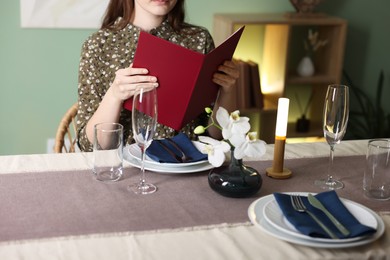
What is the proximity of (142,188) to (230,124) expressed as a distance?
273mm

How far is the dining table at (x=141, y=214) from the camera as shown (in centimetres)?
121

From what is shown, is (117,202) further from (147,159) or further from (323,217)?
(323,217)

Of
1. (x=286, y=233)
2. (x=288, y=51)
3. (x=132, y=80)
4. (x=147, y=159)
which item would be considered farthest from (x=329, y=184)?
(x=288, y=51)

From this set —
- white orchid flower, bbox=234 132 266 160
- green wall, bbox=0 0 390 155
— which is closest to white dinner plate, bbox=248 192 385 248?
white orchid flower, bbox=234 132 266 160

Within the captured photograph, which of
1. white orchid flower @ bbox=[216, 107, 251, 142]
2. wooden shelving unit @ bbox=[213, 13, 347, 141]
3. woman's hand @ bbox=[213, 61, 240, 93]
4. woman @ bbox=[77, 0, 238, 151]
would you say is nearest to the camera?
white orchid flower @ bbox=[216, 107, 251, 142]

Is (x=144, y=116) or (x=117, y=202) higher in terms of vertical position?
(x=144, y=116)

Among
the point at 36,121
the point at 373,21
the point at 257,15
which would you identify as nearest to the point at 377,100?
the point at 373,21

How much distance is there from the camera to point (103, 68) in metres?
2.13

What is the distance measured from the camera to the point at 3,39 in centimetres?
301

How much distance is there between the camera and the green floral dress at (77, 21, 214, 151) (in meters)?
2.10

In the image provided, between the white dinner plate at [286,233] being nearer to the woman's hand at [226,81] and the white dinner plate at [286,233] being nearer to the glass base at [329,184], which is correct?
the glass base at [329,184]

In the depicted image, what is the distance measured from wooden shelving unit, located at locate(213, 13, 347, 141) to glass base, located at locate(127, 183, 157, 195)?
1.66m

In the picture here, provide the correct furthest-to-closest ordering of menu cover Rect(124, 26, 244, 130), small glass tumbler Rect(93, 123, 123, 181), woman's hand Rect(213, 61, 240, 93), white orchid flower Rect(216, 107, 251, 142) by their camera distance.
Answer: woman's hand Rect(213, 61, 240, 93) < menu cover Rect(124, 26, 244, 130) < small glass tumbler Rect(93, 123, 123, 181) < white orchid flower Rect(216, 107, 251, 142)

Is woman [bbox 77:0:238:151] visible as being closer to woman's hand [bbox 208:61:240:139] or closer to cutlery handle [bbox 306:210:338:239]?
woman's hand [bbox 208:61:240:139]
